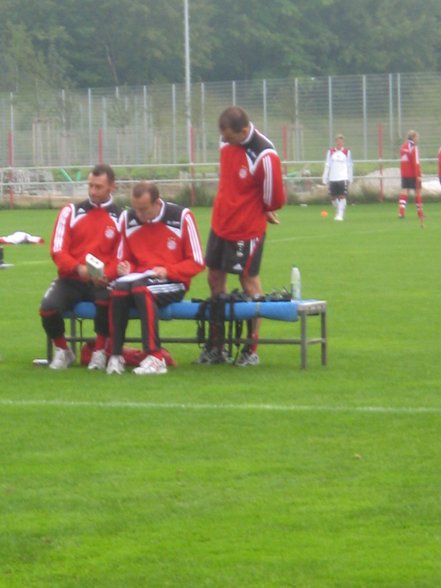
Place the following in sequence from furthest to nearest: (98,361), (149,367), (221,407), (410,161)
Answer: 1. (410,161)
2. (98,361)
3. (149,367)
4. (221,407)

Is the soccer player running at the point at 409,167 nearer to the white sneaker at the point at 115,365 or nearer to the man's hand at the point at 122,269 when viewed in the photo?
the man's hand at the point at 122,269

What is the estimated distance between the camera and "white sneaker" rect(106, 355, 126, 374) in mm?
10523

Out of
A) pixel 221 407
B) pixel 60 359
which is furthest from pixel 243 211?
pixel 221 407

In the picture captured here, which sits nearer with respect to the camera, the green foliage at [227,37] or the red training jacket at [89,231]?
the red training jacket at [89,231]

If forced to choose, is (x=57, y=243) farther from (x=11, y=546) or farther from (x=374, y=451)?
(x=11, y=546)

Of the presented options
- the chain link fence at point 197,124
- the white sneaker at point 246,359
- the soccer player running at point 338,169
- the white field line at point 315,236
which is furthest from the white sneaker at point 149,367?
the chain link fence at point 197,124

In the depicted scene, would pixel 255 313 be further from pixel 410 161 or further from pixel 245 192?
pixel 410 161

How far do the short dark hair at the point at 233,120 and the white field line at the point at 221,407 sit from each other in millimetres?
2322

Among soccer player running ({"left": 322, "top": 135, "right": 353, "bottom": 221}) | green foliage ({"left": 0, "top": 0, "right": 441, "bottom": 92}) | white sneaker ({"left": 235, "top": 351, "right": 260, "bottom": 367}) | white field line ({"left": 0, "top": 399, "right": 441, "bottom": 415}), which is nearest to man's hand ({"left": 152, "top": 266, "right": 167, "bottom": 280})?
white sneaker ({"left": 235, "top": 351, "right": 260, "bottom": 367})

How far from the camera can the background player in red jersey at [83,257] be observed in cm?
1077

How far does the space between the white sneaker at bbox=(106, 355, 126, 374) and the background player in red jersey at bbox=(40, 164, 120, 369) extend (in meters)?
0.30

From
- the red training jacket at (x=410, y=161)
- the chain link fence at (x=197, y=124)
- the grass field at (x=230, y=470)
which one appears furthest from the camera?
the chain link fence at (x=197, y=124)

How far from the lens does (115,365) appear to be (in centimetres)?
1054

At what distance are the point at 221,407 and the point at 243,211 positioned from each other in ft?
7.62
